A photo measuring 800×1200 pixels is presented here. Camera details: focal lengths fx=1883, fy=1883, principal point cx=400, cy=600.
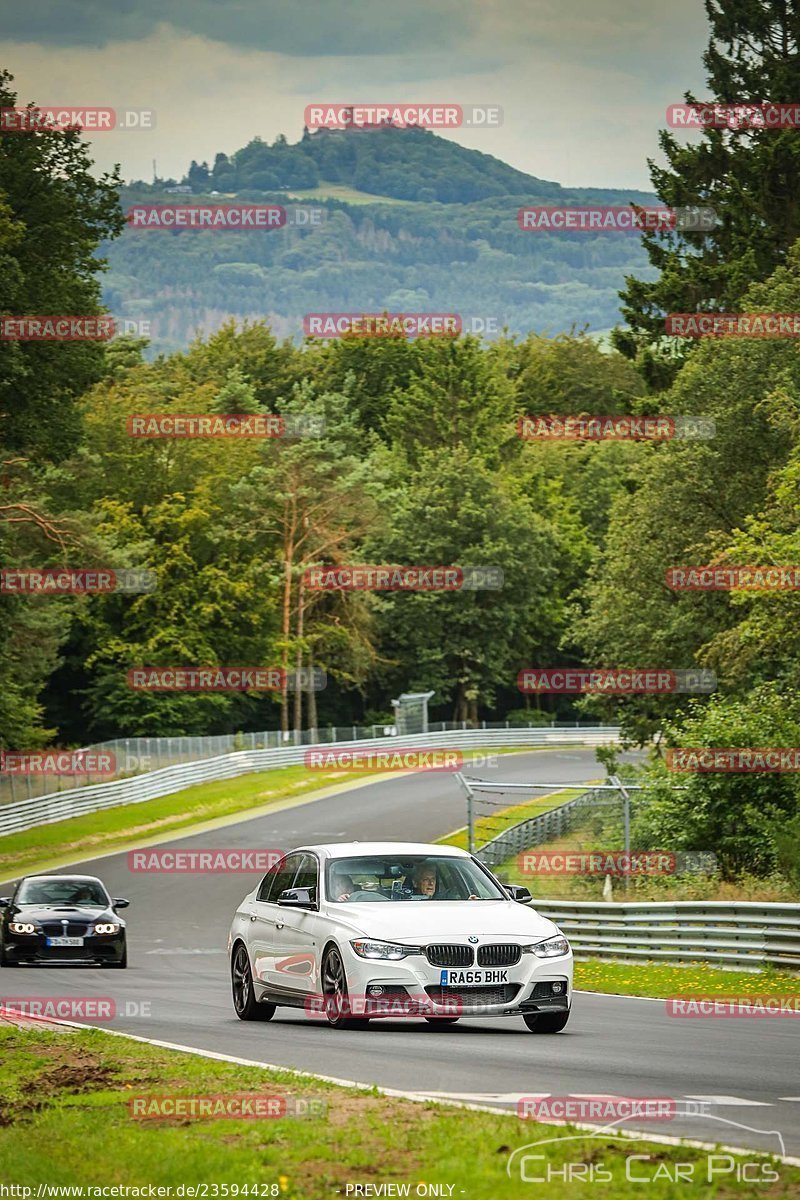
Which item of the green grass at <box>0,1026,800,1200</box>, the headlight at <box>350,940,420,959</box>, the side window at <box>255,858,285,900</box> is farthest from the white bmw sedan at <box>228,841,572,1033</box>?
the green grass at <box>0,1026,800,1200</box>

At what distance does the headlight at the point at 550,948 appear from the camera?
48.8 ft

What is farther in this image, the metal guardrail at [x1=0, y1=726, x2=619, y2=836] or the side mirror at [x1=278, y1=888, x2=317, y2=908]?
the metal guardrail at [x1=0, y1=726, x2=619, y2=836]

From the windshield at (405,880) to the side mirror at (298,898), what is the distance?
6.1 inches

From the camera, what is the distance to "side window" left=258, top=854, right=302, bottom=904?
55.2 ft

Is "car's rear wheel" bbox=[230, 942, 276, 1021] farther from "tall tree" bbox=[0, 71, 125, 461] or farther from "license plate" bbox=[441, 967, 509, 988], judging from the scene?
"tall tree" bbox=[0, 71, 125, 461]

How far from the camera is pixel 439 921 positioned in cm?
1491

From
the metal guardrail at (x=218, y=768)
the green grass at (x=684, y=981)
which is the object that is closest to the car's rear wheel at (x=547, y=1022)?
the green grass at (x=684, y=981)

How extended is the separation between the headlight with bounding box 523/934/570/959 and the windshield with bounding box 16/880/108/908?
12434 millimetres

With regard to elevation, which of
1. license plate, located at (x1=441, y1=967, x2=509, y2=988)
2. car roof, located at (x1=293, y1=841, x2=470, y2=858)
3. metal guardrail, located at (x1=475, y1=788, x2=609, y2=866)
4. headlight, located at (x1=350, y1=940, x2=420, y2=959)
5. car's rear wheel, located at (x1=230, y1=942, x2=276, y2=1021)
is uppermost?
car roof, located at (x1=293, y1=841, x2=470, y2=858)

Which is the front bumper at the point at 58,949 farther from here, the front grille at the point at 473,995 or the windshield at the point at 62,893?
the front grille at the point at 473,995

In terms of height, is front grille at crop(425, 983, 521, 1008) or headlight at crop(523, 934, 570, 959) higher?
headlight at crop(523, 934, 570, 959)

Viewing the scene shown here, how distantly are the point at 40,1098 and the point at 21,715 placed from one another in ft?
176

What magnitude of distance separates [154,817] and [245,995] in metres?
44.1

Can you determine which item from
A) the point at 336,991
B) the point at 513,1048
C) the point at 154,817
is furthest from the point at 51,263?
the point at 513,1048
